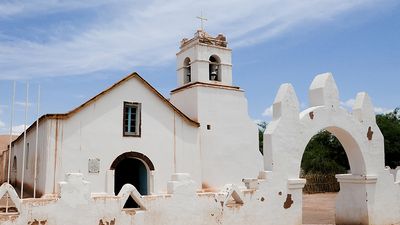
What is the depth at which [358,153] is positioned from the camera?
39.8 feet

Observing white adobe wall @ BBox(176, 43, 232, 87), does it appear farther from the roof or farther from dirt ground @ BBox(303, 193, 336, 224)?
dirt ground @ BBox(303, 193, 336, 224)

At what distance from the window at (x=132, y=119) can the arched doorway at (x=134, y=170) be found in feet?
2.64

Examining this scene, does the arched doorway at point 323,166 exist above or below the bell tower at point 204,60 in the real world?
below

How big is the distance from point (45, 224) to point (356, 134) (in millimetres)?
8649

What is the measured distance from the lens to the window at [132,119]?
15.1m

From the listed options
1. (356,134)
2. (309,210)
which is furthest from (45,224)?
(309,210)

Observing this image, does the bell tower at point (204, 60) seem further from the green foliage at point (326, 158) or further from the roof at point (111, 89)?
the green foliage at point (326, 158)

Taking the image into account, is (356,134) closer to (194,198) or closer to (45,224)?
(194,198)

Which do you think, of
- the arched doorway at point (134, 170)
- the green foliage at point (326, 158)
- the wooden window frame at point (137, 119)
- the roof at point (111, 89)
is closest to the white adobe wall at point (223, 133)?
the roof at point (111, 89)

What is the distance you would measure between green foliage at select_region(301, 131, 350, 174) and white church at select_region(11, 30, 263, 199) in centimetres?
1232

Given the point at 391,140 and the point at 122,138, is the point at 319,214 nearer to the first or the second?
→ the point at 122,138

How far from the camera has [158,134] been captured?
612 inches

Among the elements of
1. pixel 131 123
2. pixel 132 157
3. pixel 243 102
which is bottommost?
pixel 132 157

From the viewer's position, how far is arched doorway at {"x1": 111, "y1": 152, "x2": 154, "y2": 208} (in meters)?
14.9
